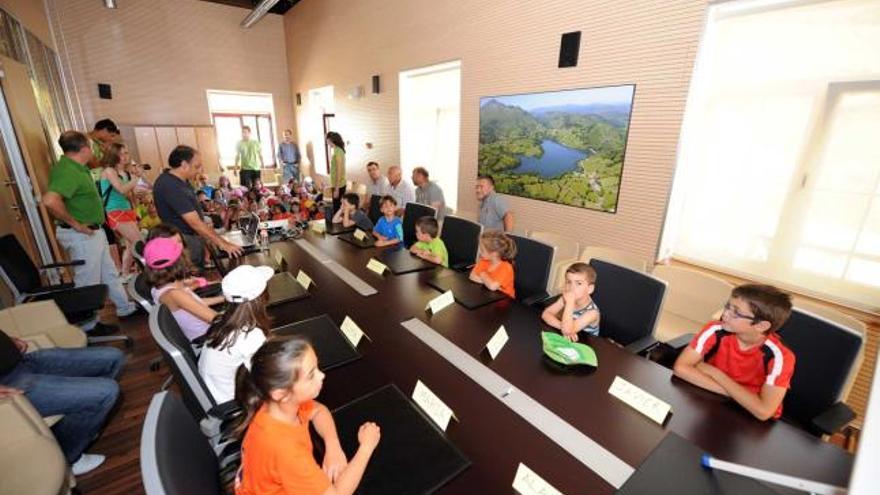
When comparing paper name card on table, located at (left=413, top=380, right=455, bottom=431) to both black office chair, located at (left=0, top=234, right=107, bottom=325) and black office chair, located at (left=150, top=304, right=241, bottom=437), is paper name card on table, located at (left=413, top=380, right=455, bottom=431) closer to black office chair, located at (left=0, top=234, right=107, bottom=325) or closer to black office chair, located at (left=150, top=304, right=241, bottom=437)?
black office chair, located at (left=150, top=304, right=241, bottom=437)

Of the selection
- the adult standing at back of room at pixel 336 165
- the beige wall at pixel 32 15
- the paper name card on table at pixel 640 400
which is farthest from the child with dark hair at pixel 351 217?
the beige wall at pixel 32 15

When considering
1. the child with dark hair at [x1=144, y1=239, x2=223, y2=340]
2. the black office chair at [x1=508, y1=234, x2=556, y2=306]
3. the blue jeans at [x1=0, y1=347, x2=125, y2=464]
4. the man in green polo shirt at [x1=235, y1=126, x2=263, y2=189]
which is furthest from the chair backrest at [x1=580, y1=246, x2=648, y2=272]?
the man in green polo shirt at [x1=235, y1=126, x2=263, y2=189]

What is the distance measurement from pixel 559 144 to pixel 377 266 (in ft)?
7.07

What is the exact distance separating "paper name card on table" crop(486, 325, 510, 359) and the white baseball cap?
947mm

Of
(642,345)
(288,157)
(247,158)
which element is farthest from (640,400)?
(288,157)

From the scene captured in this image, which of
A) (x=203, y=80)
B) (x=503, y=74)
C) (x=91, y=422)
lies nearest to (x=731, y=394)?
(x=91, y=422)

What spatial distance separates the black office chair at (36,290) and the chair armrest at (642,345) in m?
3.49

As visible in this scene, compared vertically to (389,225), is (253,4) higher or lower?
higher

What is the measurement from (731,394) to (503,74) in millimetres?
3461

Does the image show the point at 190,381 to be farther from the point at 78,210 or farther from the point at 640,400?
the point at 78,210

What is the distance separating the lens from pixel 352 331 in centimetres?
159

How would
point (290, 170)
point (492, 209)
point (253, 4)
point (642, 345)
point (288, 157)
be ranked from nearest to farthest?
point (642, 345) < point (492, 209) < point (253, 4) < point (288, 157) < point (290, 170)

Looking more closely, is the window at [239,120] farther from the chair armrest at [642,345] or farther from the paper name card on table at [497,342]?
the chair armrest at [642,345]

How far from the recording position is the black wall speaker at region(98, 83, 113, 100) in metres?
6.81
